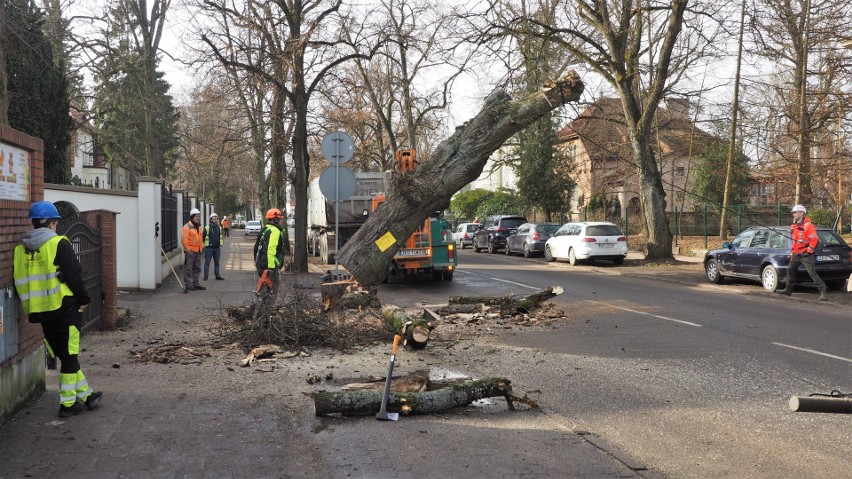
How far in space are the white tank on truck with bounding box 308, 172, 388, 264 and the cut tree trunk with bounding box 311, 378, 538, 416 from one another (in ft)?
47.3

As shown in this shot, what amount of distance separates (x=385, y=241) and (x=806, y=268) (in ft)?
27.8

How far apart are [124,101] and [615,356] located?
24146 mm

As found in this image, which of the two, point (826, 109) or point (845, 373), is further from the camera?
point (826, 109)

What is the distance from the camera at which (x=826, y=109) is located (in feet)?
75.0

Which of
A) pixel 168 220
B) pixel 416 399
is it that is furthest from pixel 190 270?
pixel 416 399

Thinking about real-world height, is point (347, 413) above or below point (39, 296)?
below

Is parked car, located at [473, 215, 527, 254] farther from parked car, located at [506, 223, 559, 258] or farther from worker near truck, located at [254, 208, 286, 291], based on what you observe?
worker near truck, located at [254, 208, 286, 291]

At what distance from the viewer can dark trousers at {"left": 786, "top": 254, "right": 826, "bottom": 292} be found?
1388 centimetres

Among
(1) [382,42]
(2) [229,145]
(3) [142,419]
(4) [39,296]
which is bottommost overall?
(3) [142,419]

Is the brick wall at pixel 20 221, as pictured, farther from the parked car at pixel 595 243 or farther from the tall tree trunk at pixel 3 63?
the parked car at pixel 595 243

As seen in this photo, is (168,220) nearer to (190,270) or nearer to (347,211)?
(190,270)

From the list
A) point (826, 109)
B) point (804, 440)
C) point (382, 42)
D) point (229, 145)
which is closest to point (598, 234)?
point (826, 109)

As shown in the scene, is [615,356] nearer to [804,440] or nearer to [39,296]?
[804,440]

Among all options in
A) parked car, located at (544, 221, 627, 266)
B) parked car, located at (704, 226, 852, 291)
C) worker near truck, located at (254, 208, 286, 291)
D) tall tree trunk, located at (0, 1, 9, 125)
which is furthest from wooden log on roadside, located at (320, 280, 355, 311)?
parked car, located at (544, 221, 627, 266)
